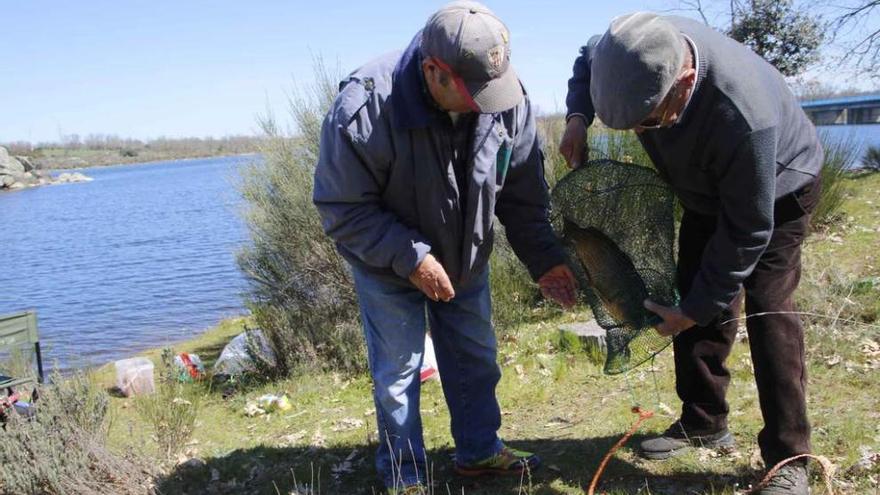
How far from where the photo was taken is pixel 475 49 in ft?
8.14

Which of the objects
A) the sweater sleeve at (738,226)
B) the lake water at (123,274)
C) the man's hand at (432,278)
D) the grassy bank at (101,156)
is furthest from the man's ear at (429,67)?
the grassy bank at (101,156)

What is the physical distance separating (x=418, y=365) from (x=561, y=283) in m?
0.77

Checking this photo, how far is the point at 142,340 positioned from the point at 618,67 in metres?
11.6

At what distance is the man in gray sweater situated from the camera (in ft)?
7.72

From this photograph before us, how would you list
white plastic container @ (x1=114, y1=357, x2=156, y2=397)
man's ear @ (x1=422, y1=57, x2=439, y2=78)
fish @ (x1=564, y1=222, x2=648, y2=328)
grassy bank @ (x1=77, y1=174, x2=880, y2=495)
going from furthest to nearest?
1. white plastic container @ (x1=114, y1=357, x2=156, y2=397)
2. grassy bank @ (x1=77, y1=174, x2=880, y2=495)
3. fish @ (x1=564, y1=222, x2=648, y2=328)
4. man's ear @ (x1=422, y1=57, x2=439, y2=78)

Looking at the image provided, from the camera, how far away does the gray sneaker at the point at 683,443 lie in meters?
3.40

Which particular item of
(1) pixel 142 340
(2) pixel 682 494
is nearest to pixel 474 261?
(2) pixel 682 494

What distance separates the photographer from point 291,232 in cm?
788

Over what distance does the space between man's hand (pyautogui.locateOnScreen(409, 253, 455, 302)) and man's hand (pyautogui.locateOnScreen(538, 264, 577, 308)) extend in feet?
2.13

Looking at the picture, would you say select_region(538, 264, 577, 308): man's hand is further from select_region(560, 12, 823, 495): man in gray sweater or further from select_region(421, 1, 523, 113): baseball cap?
select_region(421, 1, 523, 113): baseball cap

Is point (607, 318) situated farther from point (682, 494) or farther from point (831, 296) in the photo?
point (831, 296)

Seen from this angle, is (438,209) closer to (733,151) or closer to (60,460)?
(733,151)

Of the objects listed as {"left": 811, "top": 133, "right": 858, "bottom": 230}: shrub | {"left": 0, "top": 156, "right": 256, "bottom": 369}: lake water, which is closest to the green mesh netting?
{"left": 0, "top": 156, "right": 256, "bottom": 369}: lake water

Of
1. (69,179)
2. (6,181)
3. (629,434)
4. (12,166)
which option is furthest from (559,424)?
(69,179)
